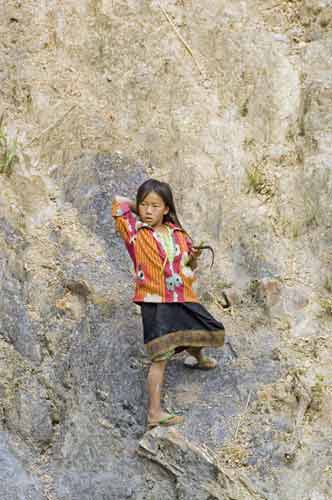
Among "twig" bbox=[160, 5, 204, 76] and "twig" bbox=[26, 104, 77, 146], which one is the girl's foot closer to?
"twig" bbox=[26, 104, 77, 146]

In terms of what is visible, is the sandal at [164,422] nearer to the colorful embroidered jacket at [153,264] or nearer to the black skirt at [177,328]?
the black skirt at [177,328]

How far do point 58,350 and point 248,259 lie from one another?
1.56m

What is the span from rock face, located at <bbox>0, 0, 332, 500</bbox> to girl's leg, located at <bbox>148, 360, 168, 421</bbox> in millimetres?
145

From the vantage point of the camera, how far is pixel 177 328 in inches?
173

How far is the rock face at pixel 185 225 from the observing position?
13.7ft

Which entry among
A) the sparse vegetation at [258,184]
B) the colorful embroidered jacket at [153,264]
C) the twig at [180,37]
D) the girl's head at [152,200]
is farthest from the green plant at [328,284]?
the twig at [180,37]

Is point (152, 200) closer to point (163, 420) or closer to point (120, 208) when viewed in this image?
point (120, 208)

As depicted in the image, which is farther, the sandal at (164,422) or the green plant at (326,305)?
the green plant at (326,305)

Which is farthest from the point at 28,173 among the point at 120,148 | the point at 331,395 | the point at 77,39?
the point at 331,395

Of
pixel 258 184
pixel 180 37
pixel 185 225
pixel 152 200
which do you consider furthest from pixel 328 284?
pixel 180 37

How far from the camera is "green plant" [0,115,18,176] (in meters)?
5.43

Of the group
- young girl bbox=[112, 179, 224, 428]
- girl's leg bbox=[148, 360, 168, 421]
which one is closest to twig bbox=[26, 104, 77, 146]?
young girl bbox=[112, 179, 224, 428]

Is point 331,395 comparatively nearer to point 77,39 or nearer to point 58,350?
point 58,350

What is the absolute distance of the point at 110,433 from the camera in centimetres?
430
